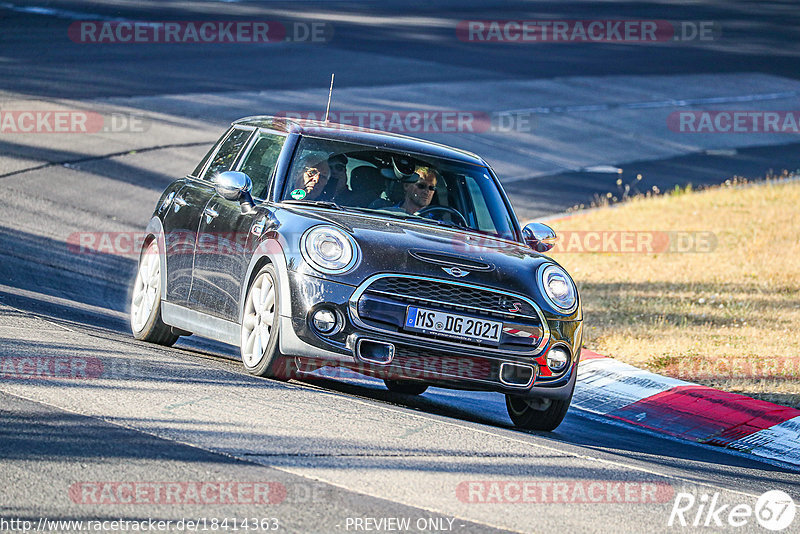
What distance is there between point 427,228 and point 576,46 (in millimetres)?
30082

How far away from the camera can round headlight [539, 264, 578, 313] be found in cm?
728

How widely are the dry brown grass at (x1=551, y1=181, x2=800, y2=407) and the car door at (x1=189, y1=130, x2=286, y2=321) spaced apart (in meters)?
3.80

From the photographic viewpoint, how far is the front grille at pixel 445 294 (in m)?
6.90

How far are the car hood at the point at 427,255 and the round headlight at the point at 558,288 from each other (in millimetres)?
76

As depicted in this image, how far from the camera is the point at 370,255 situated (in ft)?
22.8

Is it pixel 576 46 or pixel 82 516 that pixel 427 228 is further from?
pixel 576 46

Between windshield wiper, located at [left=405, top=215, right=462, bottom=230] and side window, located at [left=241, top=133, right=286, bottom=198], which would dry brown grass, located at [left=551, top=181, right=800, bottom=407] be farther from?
side window, located at [left=241, top=133, right=286, bottom=198]

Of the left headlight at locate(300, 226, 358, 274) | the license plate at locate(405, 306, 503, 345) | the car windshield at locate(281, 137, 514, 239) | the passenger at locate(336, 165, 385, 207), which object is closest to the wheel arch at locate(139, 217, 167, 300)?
the car windshield at locate(281, 137, 514, 239)

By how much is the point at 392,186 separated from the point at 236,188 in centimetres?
104

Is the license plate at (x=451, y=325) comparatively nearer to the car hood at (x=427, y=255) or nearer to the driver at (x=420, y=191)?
the car hood at (x=427, y=255)

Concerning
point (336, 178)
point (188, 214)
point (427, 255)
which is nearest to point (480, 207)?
point (336, 178)

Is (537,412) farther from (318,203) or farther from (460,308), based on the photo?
(318,203)

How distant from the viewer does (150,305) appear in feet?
29.5

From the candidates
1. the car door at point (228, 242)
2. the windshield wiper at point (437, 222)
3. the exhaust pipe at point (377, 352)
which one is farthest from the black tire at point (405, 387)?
the exhaust pipe at point (377, 352)
